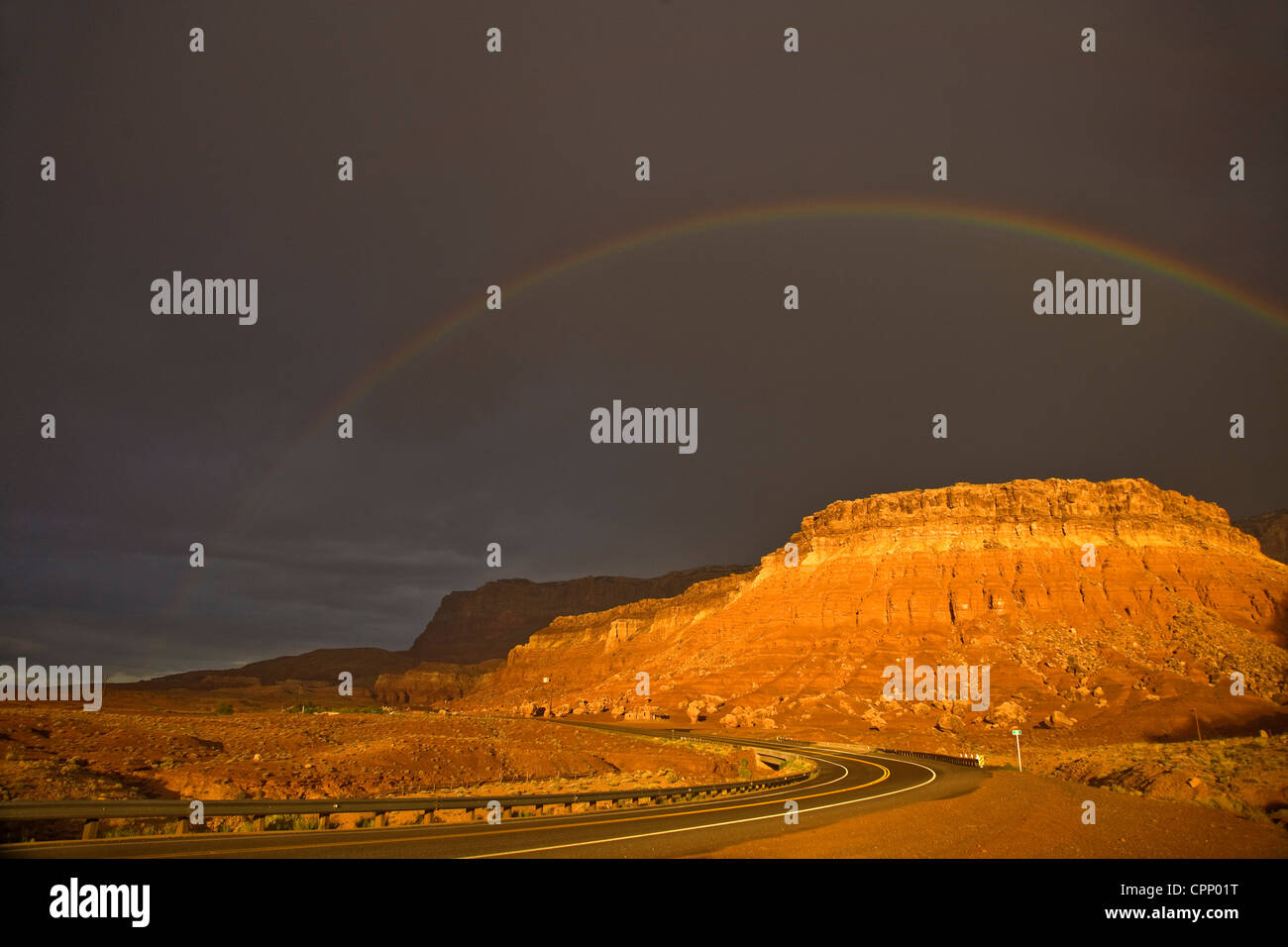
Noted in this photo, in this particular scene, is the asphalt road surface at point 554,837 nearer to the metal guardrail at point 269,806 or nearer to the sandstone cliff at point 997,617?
the metal guardrail at point 269,806

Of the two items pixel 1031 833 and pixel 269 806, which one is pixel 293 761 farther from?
pixel 1031 833

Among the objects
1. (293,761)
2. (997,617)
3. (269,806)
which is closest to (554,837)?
(269,806)
